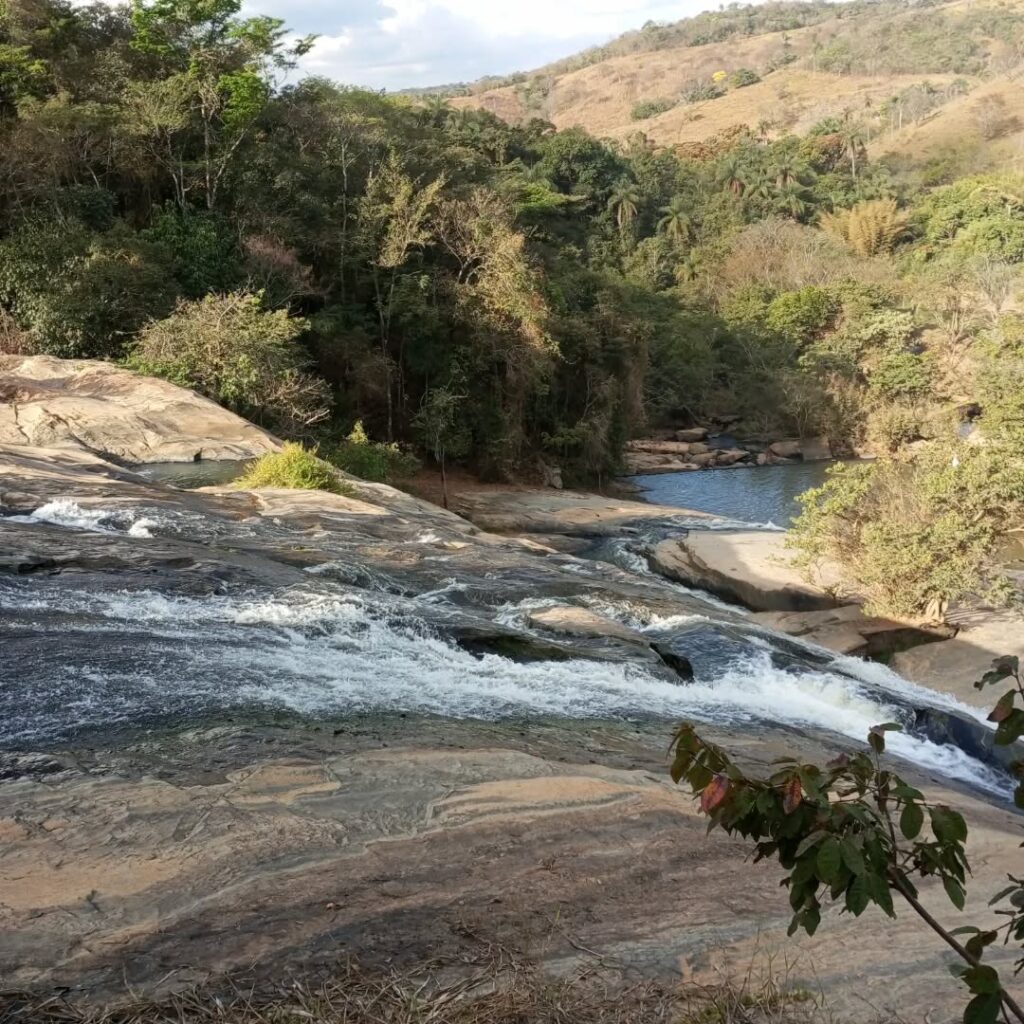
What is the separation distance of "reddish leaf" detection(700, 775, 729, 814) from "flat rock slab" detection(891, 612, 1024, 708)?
31.7ft

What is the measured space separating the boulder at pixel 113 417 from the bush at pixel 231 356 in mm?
1266

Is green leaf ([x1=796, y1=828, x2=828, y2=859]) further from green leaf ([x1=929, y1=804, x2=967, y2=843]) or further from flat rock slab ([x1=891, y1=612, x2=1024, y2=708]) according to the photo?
flat rock slab ([x1=891, y1=612, x2=1024, y2=708])

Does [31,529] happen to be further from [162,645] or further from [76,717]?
[76,717]

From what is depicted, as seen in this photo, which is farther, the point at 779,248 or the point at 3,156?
the point at 779,248

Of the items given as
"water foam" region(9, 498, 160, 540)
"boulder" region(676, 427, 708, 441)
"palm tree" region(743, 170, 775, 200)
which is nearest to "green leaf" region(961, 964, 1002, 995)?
"water foam" region(9, 498, 160, 540)

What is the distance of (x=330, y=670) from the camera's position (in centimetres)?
614

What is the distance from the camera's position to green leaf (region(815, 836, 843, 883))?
1.72 meters

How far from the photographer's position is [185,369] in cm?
1692

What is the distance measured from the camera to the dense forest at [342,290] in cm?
1834

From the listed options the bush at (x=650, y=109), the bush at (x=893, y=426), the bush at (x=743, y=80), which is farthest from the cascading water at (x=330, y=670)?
the bush at (x=743, y=80)

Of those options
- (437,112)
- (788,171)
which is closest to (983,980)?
(437,112)

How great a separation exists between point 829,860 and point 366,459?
693 inches

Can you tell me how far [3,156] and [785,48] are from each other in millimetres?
149454

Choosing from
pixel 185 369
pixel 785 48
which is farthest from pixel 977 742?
pixel 785 48
